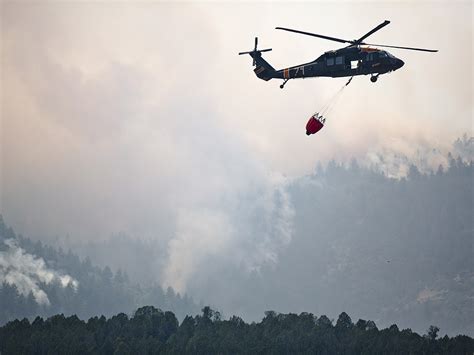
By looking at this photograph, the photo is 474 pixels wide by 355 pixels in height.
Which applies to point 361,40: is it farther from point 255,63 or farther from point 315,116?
point 255,63

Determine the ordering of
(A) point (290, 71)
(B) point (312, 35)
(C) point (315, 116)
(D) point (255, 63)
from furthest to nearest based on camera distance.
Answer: (D) point (255, 63), (A) point (290, 71), (C) point (315, 116), (B) point (312, 35)

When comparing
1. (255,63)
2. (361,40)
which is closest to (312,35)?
(361,40)

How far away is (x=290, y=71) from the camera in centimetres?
14425

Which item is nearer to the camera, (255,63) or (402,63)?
(402,63)

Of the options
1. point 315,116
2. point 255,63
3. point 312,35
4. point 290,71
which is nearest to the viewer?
point 312,35

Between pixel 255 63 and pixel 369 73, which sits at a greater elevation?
Result: pixel 255 63

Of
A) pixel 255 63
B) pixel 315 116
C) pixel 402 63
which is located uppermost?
pixel 255 63

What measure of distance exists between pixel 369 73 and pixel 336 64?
210 inches

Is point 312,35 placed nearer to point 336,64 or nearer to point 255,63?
point 336,64

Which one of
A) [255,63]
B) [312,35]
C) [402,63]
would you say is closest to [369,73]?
[402,63]

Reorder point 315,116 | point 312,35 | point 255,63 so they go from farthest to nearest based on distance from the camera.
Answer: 1. point 255,63
2. point 315,116
3. point 312,35

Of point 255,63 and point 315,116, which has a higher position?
point 255,63

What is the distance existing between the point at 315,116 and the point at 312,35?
1348 centimetres

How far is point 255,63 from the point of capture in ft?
511
